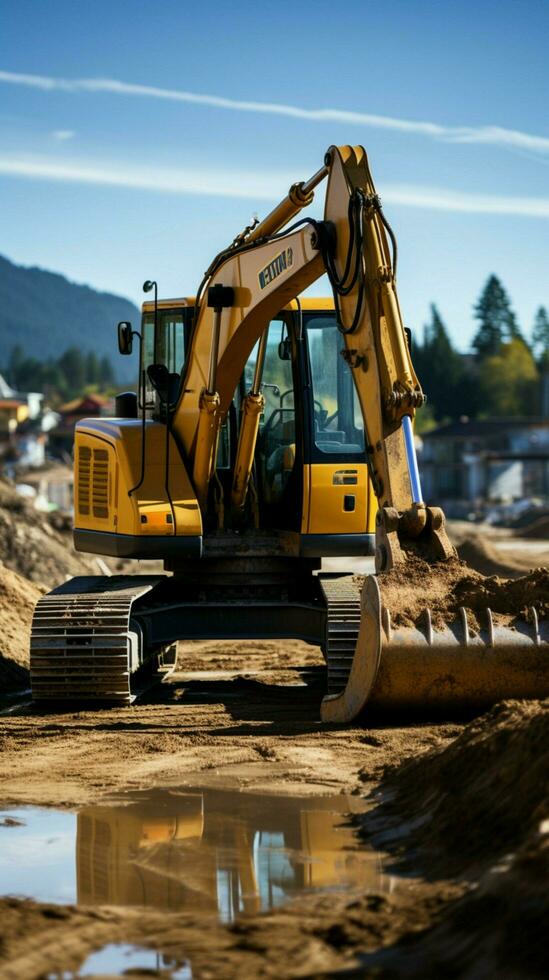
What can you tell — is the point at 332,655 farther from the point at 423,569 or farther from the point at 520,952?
the point at 520,952

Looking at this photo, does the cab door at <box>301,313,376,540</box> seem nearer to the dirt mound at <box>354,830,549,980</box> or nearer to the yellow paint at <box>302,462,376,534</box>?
the yellow paint at <box>302,462,376,534</box>

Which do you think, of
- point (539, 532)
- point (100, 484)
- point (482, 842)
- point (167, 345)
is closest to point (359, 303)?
point (167, 345)

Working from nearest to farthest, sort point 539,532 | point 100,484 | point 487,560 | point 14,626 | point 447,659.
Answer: point 447,659, point 100,484, point 14,626, point 487,560, point 539,532

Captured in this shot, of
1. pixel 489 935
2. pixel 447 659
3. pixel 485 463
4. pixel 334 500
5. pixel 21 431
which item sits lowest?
pixel 489 935

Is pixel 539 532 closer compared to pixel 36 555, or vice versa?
pixel 36 555

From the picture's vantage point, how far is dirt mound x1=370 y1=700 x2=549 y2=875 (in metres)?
5.91

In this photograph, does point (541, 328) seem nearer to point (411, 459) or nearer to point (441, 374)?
point (441, 374)

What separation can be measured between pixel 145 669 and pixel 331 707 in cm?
337

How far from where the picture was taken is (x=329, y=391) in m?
12.1

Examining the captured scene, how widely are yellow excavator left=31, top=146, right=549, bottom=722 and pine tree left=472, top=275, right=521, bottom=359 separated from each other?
129715 mm

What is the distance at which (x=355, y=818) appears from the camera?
7.23 metres

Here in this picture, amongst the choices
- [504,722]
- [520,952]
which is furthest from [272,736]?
[520,952]

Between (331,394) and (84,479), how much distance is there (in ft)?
7.71

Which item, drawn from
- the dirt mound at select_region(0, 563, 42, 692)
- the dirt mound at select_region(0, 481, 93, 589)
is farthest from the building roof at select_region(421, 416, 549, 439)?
the dirt mound at select_region(0, 563, 42, 692)
